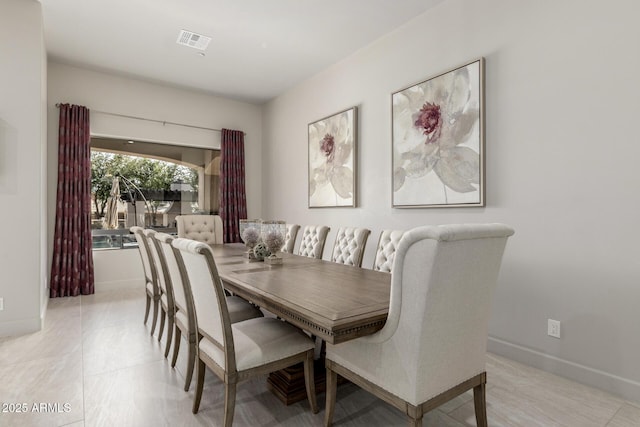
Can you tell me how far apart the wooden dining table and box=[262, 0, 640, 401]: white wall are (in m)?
1.20

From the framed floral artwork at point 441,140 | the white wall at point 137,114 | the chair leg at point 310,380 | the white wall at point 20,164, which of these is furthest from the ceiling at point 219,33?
the chair leg at point 310,380

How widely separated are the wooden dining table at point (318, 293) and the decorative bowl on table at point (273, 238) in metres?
0.07

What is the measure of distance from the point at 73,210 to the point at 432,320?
15.4ft

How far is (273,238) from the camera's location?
8.78 feet

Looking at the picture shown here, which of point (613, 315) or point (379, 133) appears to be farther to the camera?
point (379, 133)

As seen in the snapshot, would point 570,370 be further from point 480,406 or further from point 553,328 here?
point 480,406

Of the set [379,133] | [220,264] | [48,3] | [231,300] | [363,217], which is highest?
[48,3]

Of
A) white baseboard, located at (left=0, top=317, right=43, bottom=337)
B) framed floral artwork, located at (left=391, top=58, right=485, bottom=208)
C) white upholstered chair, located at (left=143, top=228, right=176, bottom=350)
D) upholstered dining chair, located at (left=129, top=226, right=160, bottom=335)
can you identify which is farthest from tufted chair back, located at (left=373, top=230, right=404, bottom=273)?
white baseboard, located at (left=0, top=317, right=43, bottom=337)

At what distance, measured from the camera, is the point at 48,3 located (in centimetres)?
316

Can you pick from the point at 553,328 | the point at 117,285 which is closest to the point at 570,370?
the point at 553,328

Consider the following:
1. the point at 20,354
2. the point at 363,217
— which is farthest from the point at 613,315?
the point at 20,354

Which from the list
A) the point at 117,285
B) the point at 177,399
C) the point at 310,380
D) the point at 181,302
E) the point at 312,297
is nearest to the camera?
the point at 312,297

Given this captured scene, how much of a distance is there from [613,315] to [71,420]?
3215 millimetres

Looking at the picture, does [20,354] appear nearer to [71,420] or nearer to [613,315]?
[71,420]
